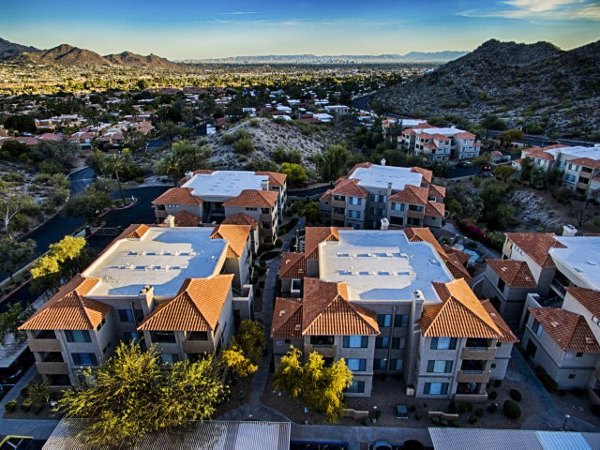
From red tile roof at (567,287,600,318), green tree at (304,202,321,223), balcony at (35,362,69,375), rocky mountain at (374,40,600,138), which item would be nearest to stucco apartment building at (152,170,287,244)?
green tree at (304,202,321,223)

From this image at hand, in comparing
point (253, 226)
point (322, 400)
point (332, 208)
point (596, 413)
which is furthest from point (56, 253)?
point (596, 413)

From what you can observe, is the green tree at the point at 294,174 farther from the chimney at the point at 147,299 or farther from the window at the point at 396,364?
the window at the point at 396,364

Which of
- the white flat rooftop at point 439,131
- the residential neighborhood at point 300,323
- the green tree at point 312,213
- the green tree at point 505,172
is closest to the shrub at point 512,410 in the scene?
the residential neighborhood at point 300,323

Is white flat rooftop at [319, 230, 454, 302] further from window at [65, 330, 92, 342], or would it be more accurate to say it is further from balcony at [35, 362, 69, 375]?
balcony at [35, 362, 69, 375]

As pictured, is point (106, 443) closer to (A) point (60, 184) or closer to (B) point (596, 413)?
(B) point (596, 413)

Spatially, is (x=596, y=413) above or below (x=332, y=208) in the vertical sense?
below
